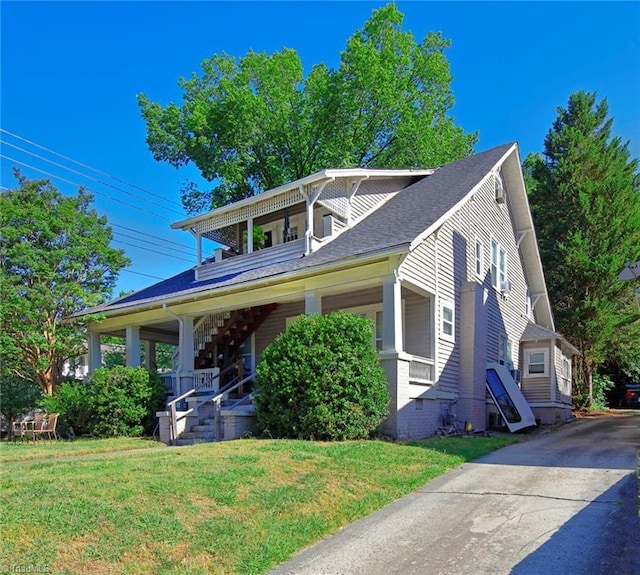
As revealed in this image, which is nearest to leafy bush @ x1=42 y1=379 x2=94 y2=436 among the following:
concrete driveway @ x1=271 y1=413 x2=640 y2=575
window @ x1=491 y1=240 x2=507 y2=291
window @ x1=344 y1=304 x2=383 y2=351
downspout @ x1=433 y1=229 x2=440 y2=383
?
window @ x1=344 y1=304 x2=383 y2=351

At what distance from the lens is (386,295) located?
12289 millimetres

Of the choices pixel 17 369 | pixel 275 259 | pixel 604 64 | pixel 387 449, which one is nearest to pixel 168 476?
pixel 387 449

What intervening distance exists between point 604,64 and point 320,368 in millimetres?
9235

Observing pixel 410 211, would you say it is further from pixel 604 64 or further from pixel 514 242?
pixel 514 242

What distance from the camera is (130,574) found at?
435 centimetres

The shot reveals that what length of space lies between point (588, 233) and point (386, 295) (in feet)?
61.1

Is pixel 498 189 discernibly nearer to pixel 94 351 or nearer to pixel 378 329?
pixel 378 329

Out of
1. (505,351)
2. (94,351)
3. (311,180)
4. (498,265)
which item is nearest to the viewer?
(311,180)

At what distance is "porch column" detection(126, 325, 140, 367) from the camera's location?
17.8 metres

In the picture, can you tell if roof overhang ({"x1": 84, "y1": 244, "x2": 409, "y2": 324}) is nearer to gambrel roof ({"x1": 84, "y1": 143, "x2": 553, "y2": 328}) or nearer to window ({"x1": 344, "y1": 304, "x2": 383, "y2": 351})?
gambrel roof ({"x1": 84, "y1": 143, "x2": 553, "y2": 328})

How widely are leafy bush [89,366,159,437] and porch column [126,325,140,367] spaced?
268cm

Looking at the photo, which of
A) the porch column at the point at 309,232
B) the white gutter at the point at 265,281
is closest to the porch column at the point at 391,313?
the white gutter at the point at 265,281

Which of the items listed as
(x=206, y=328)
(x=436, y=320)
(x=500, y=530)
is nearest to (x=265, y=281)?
(x=436, y=320)

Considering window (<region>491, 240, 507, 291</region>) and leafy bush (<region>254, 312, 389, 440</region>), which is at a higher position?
window (<region>491, 240, 507, 291</region>)
